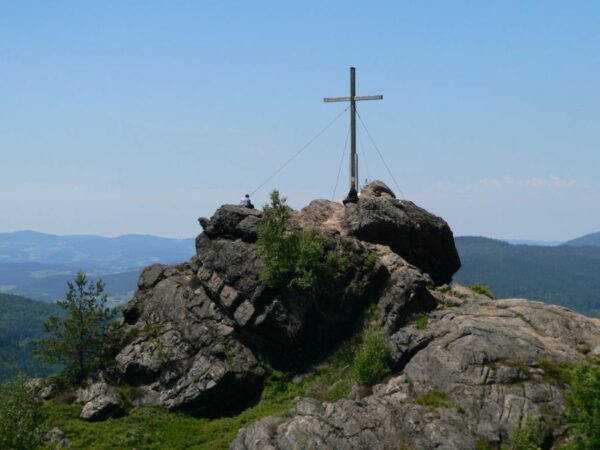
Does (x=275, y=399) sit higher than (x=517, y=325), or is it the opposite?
(x=517, y=325)

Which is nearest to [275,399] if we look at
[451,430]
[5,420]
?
[451,430]

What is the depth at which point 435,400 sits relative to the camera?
34.9 meters

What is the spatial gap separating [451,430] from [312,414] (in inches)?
287

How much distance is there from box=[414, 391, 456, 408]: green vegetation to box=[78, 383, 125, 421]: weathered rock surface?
64.9ft

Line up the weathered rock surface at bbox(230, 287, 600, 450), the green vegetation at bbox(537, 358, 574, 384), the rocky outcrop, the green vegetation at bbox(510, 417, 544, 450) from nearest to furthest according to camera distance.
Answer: the green vegetation at bbox(510, 417, 544, 450) → the weathered rock surface at bbox(230, 287, 600, 450) → the green vegetation at bbox(537, 358, 574, 384) → the rocky outcrop

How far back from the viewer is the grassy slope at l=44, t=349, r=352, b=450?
3925cm

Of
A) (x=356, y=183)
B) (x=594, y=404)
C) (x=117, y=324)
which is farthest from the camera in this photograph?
(x=356, y=183)

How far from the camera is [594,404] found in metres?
30.3

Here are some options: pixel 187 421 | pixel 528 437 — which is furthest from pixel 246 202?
pixel 528 437

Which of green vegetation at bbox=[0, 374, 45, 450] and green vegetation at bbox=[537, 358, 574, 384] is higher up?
green vegetation at bbox=[537, 358, 574, 384]

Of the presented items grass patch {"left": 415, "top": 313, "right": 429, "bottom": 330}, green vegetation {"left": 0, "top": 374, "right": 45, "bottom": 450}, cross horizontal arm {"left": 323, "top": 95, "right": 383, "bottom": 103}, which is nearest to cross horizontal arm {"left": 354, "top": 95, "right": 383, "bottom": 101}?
cross horizontal arm {"left": 323, "top": 95, "right": 383, "bottom": 103}

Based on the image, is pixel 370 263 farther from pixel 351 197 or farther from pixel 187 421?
pixel 187 421

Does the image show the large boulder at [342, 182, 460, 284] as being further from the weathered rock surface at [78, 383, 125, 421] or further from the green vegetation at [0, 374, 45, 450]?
the green vegetation at [0, 374, 45, 450]

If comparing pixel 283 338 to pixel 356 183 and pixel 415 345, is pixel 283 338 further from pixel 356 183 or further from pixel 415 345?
pixel 356 183
